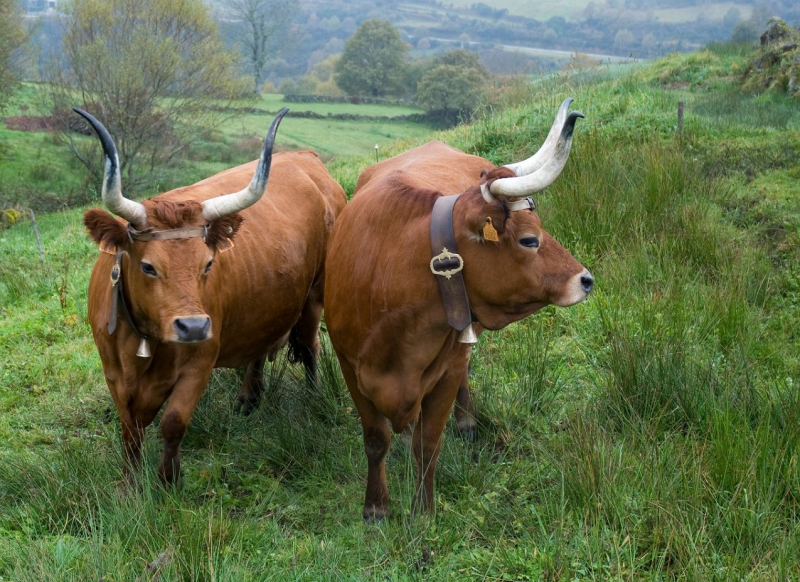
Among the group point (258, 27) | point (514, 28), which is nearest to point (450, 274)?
point (258, 27)

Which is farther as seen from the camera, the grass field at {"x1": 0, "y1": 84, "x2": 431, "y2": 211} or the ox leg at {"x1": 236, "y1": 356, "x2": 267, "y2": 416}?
the grass field at {"x1": 0, "y1": 84, "x2": 431, "y2": 211}

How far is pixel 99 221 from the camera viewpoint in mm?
3984

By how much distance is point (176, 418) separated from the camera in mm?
4422

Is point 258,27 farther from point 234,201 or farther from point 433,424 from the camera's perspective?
point 433,424

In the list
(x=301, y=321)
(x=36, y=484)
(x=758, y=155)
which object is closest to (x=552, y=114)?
(x=758, y=155)

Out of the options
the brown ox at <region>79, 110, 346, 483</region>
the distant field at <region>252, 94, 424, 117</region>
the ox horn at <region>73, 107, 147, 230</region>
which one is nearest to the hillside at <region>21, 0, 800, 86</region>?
the distant field at <region>252, 94, 424, 117</region>

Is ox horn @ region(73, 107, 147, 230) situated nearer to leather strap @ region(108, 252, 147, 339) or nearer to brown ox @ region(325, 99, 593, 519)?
leather strap @ region(108, 252, 147, 339)

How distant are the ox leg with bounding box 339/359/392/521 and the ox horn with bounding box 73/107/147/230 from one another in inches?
59.6

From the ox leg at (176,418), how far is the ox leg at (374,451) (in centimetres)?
96

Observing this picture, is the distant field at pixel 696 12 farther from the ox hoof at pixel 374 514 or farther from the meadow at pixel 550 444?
the ox hoof at pixel 374 514

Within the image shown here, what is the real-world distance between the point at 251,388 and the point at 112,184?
255cm

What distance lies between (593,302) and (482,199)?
3042 millimetres

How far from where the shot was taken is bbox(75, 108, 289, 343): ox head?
154 inches

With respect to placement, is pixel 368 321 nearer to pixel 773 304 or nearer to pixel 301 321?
pixel 301 321
